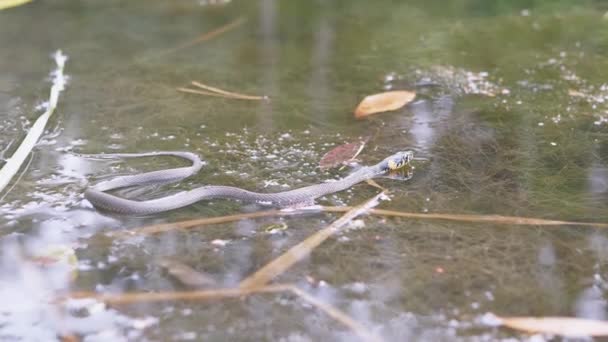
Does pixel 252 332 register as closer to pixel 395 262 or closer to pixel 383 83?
pixel 395 262

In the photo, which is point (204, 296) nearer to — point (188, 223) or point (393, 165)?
point (188, 223)

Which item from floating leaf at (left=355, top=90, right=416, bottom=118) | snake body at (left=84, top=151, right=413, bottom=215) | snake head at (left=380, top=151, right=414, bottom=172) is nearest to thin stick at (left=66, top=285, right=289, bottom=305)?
snake body at (left=84, top=151, right=413, bottom=215)

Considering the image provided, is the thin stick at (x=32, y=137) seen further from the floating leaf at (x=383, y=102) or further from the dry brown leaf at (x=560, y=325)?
the dry brown leaf at (x=560, y=325)

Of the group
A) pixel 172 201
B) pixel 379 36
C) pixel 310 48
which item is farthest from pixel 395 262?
pixel 379 36

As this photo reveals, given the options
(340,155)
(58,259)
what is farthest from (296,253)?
(340,155)

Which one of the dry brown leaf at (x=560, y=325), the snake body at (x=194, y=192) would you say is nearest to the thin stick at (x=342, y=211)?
the snake body at (x=194, y=192)

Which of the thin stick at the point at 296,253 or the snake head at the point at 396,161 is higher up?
the snake head at the point at 396,161

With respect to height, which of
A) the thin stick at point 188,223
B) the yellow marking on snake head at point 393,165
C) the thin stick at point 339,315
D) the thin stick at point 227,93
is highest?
the thin stick at point 227,93

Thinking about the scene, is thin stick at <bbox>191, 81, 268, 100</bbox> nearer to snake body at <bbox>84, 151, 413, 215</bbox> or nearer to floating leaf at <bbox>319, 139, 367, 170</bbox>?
floating leaf at <bbox>319, 139, 367, 170</bbox>
